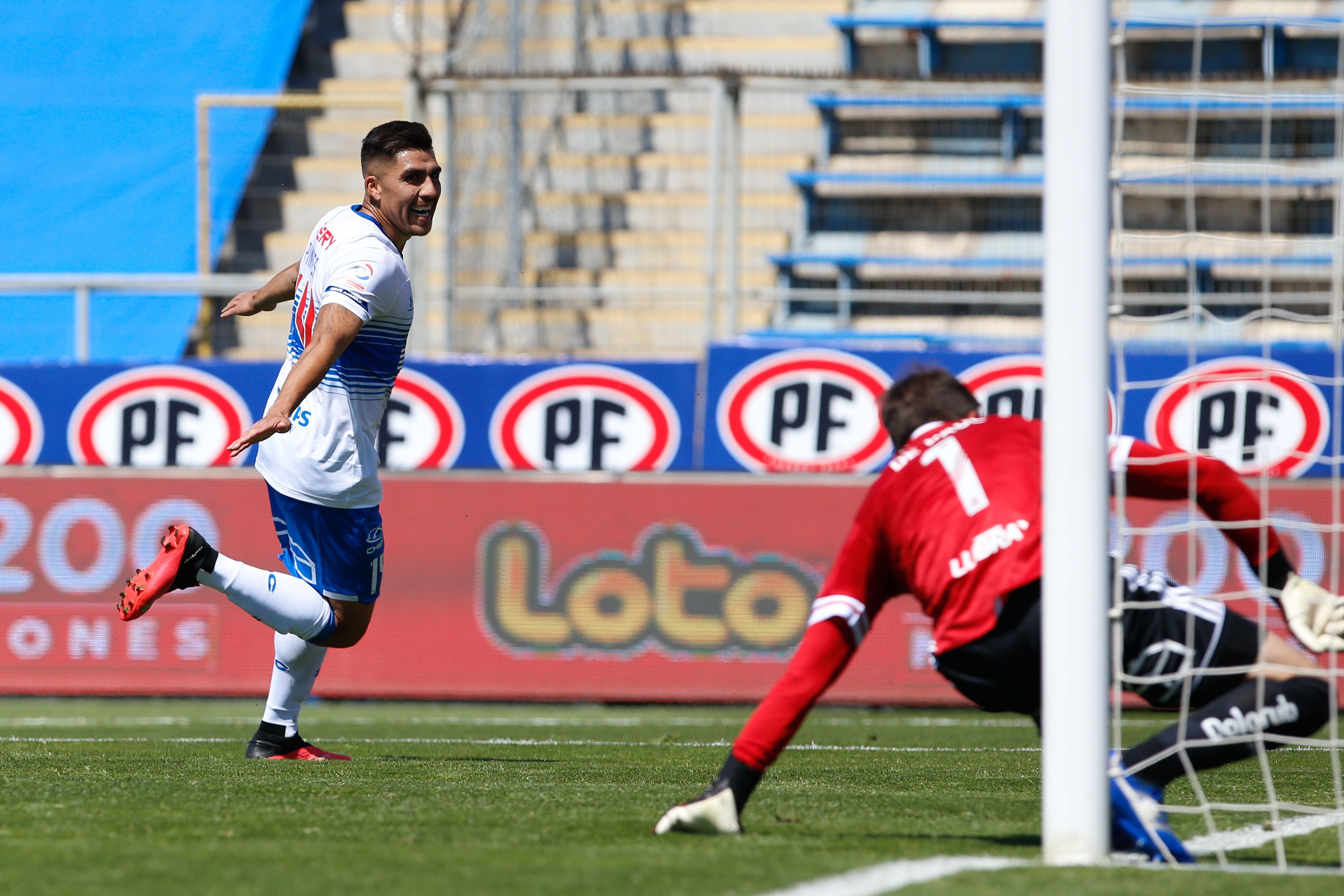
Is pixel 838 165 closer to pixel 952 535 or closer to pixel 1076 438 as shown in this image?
pixel 952 535

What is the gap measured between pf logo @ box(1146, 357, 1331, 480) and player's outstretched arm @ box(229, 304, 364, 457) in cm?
587

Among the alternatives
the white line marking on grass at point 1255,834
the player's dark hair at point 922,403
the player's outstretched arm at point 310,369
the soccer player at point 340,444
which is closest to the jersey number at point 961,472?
the player's dark hair at point 922,403

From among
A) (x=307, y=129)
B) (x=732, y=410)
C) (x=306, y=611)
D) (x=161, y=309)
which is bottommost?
(x=306, y=611)

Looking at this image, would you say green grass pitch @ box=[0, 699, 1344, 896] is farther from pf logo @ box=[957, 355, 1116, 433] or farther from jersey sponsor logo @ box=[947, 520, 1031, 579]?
pf logo @ box=[957, 355, 1116, 433]

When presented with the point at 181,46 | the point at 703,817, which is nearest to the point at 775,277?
the point at 181,46

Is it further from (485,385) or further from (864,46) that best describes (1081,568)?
(864,46)

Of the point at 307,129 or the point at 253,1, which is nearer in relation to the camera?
the point at 307,129

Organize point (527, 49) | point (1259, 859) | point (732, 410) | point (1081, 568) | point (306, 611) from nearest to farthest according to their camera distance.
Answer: point (1081, 568), point (1259, 859), point (306, 611), point (732, 410), point (527, 49)

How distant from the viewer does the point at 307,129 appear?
13.0m

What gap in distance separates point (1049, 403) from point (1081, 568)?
33 cm

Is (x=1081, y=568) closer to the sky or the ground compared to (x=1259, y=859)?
closer to the sky

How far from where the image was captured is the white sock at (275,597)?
210 inches

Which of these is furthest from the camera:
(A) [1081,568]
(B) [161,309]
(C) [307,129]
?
(C) [307,129]

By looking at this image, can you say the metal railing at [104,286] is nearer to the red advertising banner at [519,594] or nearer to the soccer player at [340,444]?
the red advertising banner at [519,594]
